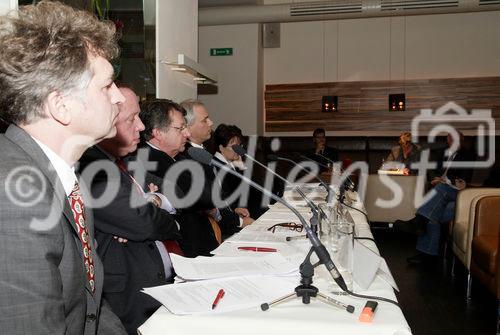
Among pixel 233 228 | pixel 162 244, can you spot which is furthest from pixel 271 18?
pixel 162 244

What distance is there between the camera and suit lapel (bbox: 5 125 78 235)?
111 cm

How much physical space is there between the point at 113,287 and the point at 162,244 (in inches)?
13.3

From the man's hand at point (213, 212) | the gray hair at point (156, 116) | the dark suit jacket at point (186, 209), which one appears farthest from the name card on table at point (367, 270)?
the gray hair at point (156, 116)

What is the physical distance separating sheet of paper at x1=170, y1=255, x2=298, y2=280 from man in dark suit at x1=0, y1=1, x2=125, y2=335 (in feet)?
0.91

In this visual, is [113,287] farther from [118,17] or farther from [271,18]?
[271,18]

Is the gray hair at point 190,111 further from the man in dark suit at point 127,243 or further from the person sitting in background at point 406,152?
the person sitting in background at point 406,152

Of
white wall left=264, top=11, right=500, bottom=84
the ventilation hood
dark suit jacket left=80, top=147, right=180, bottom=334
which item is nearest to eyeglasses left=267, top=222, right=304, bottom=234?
dark suit jacket left=80, top=147, right=180, bottom=334

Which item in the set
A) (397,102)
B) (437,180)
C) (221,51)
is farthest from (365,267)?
(221,51)

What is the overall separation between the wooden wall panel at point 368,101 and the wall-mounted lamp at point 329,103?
142 mm

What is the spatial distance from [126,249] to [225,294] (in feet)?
2.34

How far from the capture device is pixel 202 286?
135 centimetres

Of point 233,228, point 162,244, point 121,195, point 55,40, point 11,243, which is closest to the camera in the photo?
→ point 11,243

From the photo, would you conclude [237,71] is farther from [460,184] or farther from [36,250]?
[36,250]

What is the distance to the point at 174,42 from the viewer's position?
16.5 ft
